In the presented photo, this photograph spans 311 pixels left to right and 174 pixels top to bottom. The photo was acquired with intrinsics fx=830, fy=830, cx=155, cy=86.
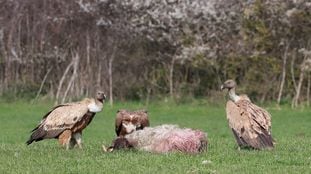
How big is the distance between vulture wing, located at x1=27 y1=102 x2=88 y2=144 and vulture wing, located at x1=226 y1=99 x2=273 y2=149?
2.43 metres

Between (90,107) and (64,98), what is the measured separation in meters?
21.1

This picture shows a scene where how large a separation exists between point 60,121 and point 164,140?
1803 millimetres

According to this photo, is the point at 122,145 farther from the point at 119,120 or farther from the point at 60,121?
the point at 60,121

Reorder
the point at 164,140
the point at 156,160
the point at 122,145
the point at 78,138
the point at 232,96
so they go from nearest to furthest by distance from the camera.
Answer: the point at 156,160 → the point at 164,140 → the point at 122,145 → the point at 78,138 → the point at 232,96

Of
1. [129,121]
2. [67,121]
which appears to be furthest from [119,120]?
[67,121]

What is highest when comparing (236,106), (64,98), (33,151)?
(236,106)

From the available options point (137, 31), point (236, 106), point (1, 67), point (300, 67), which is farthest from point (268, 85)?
point (236, 106)

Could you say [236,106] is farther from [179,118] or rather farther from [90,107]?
[179,118]

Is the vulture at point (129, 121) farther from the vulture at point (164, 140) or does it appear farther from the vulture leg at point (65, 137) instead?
the vulture leg at point (65, 137)

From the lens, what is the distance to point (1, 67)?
119 ft

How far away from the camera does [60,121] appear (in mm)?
13477

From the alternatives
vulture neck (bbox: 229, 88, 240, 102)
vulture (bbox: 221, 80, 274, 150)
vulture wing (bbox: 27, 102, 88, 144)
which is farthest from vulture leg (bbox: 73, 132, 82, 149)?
vulture neck (bbox: 229, 88, 240, 102)

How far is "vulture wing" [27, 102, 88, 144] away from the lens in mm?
13438

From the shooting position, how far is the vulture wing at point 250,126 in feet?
42.6
